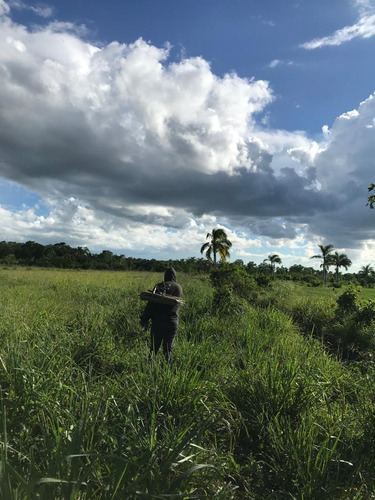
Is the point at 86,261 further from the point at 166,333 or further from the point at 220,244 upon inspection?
the point at 166,333

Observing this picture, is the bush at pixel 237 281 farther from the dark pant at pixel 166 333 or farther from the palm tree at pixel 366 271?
the palm tree at pixel 366 271

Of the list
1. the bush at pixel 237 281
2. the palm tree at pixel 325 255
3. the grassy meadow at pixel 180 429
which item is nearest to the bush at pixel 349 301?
the bush at pixel 237 281

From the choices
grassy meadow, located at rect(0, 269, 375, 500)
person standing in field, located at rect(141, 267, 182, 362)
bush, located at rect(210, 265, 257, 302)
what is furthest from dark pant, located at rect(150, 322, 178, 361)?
bush, located at rect(210, 265, 257, 302)

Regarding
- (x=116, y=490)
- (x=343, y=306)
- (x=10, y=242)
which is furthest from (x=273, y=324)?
(x=10, y=242)

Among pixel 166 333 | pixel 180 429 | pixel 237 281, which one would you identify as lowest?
pixel 180 429

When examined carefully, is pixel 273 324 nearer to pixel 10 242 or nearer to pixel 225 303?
pixel 225 303

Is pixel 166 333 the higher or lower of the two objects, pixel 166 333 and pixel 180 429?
the higher

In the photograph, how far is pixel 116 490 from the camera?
203cm

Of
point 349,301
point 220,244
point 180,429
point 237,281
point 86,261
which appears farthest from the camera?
point 86,261

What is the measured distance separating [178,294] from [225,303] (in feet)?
17.2

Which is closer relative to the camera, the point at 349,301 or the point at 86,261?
the point at 349,301

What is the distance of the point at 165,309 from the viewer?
601cm

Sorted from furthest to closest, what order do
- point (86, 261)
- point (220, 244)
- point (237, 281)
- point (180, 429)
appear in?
point (86, 261) → point (220, 244) → point (237, 281) → point (180, 429)

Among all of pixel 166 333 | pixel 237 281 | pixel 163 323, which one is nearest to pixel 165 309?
pixel 163 323
